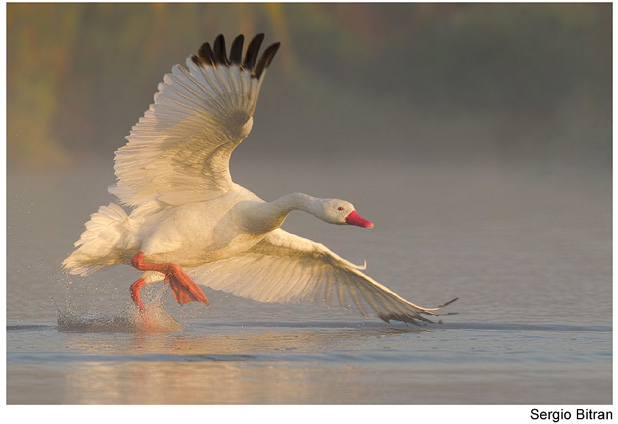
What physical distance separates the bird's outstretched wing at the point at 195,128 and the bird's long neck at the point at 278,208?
35 cm

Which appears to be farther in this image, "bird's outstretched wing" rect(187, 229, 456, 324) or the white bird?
"bird's outstretched wing" rect(187, 229, 456, 324)

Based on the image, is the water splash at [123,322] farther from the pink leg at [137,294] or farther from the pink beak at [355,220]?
the pink beak at [355,220]

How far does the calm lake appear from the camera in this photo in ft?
24.3

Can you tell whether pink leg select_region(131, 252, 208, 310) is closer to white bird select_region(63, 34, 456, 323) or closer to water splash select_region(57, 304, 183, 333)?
white bird select_region(63, 34, 456, 323)

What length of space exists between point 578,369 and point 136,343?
9.12 feet

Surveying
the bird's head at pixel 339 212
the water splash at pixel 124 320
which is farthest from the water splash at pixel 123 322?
the bird's head at pixel 339 212

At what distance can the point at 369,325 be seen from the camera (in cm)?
982

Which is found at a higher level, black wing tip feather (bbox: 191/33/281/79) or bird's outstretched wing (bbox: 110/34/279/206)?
A: black wing tip feather (bbox: 191/33/281/79)

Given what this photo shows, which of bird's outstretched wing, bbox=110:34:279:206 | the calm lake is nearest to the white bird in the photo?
bird's outstretched wing, bbox=110:34:279:206

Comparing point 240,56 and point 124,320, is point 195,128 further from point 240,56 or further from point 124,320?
point 124,320

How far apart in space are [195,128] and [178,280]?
1.10m

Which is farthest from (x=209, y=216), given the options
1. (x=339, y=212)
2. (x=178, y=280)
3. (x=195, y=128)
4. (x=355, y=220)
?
(x=355, y=220)

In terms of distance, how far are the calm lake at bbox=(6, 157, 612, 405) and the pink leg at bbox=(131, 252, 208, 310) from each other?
222 mm

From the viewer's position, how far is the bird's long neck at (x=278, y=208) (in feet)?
30.5
